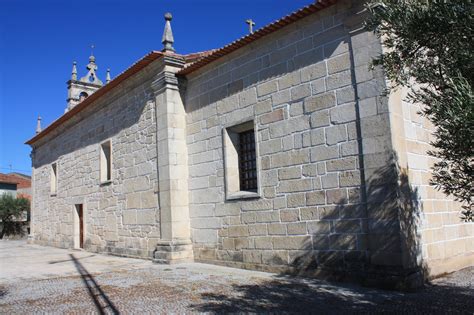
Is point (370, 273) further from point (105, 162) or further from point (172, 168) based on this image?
point (105, 162)

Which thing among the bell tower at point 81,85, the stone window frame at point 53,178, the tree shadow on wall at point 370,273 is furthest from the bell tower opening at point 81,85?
the tree shadow on wall at point 370,273

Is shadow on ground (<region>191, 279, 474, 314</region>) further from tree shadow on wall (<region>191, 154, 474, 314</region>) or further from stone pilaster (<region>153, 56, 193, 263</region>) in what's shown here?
stone pilaster (<region>153, 56, 193, 263</region>)

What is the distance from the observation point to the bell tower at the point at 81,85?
18.7 meters

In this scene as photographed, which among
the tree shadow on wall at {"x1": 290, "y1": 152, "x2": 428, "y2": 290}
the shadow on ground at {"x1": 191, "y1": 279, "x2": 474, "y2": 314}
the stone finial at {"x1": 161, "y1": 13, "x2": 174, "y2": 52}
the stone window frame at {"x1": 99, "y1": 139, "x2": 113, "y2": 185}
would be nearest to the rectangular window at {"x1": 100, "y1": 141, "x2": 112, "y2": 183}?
the stone window frame at {"x1": 99, "y1": 139, "x2": 113, "y2": 185}

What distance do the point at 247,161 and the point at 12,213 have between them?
19.7 meters

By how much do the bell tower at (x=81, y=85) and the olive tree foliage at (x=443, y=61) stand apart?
55.2 feet

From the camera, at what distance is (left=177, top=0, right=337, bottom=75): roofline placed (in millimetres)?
6789

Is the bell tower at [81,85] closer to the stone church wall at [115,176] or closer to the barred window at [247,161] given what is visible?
the stone church wall at [115,176]

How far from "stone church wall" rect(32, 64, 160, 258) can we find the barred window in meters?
2.42

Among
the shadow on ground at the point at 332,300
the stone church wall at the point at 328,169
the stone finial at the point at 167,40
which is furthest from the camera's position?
the stone finial at the point at 167,40

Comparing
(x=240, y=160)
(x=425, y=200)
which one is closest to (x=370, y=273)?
(x=425, y=200)

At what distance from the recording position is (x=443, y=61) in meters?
3.45

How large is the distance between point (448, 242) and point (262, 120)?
377cm

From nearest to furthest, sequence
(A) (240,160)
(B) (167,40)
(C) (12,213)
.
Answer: (A) (240,160) < (B) (167,40) < (C) (12,213)
